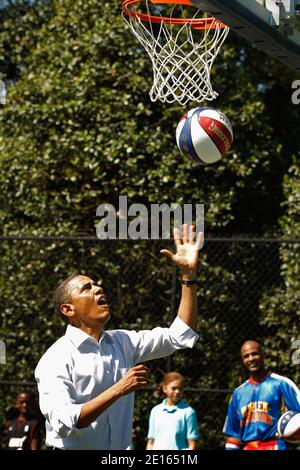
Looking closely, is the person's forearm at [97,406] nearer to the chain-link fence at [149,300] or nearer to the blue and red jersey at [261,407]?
the blue and red jersey at [261,407]

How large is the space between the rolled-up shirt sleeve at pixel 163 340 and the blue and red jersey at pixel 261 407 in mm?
3043

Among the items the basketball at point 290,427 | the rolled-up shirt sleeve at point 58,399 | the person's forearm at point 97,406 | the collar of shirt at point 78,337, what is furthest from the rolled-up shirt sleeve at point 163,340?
the basketball at point 290,427

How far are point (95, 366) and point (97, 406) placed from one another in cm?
45

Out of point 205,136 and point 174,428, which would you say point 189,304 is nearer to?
point 205,136

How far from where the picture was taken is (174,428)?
9.36 m

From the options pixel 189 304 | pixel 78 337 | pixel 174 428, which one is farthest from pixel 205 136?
pixel 174 428

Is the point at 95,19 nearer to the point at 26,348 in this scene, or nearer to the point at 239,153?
the point at 239,153

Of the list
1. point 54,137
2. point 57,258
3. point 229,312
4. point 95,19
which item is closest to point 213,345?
point 229,312

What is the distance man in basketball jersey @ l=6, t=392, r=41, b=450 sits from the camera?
992 cm

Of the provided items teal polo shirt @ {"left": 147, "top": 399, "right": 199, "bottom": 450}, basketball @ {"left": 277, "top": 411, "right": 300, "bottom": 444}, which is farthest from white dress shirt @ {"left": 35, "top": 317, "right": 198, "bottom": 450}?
teal polo shirt @ {"left": 147, "top": 399, "right": 199, "bottom": 450}

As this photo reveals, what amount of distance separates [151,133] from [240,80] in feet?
4.74

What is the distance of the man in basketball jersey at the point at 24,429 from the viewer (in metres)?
9.92

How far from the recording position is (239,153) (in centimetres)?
1227

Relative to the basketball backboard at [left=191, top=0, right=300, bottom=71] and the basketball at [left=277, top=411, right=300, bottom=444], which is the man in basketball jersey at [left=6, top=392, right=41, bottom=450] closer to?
the basketball at [left=277, top=411, right=300, bottom=444]
